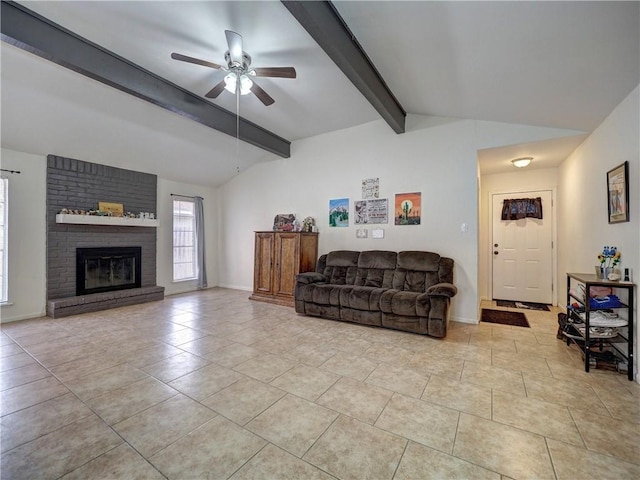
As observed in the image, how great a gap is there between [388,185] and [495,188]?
2.29 meters

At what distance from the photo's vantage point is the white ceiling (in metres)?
2.02

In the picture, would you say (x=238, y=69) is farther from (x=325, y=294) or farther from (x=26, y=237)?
(x=26, y=237)

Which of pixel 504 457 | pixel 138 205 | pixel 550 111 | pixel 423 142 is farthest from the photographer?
pixel 138 205

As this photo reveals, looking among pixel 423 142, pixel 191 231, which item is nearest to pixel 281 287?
pixel 191 231

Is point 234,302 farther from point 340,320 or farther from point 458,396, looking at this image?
point 458,396

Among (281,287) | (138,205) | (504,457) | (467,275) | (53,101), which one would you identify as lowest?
(504,457)

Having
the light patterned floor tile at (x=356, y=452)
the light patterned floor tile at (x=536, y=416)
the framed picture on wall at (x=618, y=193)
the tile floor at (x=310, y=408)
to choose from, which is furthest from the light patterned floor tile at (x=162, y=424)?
the framed picture on wall at (x=618, y=193)

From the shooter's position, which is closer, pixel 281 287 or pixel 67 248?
pixel 67 248

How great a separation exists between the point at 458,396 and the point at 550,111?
10.1 feet

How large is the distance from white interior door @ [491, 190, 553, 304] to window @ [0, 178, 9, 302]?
7.88 m

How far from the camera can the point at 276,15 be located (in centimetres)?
248

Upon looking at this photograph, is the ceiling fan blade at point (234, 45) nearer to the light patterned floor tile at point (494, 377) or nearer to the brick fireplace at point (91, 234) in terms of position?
the light patterned floor tile at point (494, 377)

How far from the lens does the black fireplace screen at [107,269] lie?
4.76 m

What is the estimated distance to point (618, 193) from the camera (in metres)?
2.66
